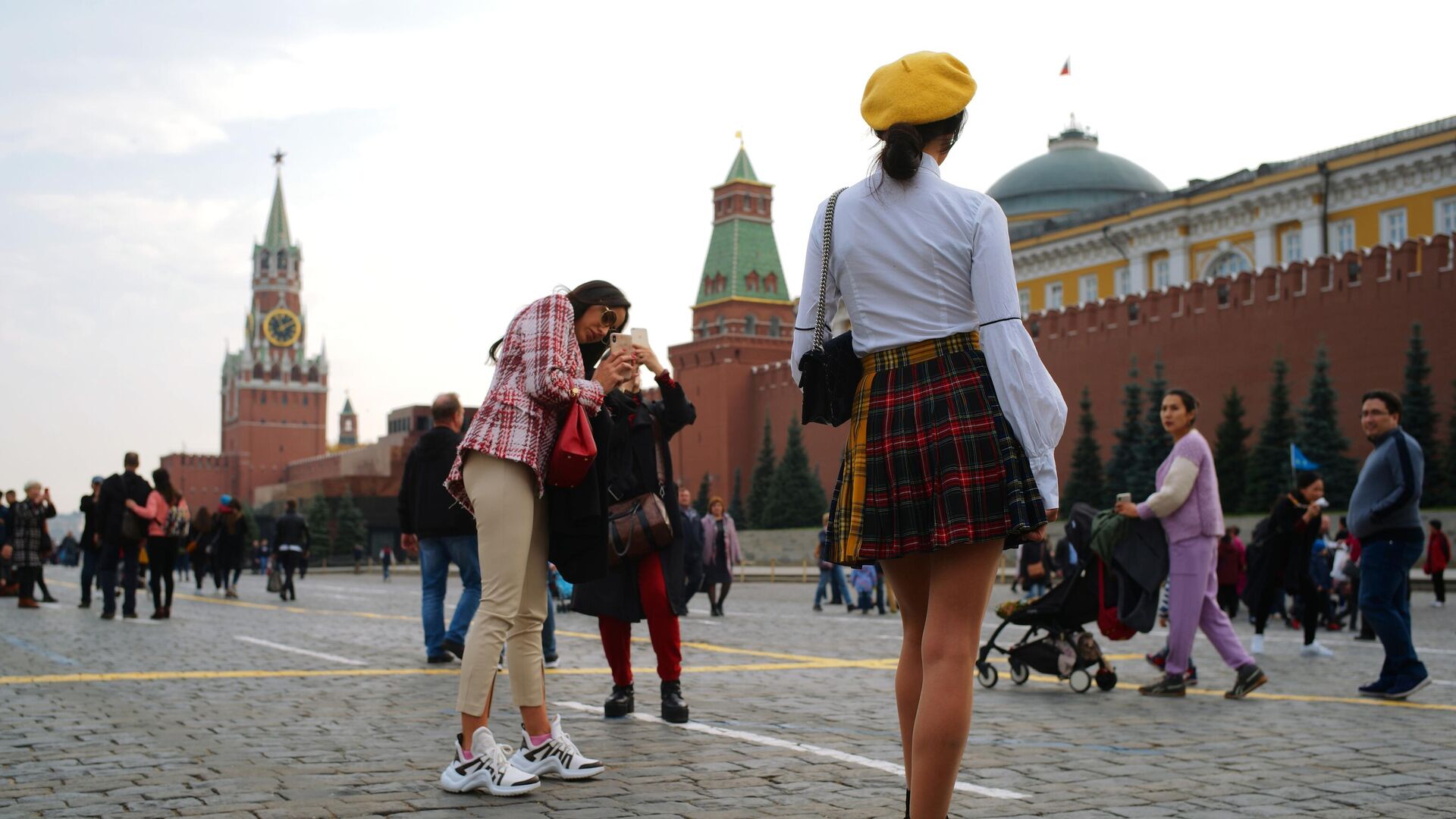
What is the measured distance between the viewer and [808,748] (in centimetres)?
487

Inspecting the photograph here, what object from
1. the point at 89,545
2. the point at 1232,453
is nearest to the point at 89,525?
the point at 89,545

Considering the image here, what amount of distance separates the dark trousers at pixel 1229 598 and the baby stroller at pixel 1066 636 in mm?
9286

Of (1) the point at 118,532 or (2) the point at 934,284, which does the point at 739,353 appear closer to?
(1) the point at 118,532

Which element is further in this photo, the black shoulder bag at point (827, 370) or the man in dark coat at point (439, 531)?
the man in dark coat at point (439, 531)

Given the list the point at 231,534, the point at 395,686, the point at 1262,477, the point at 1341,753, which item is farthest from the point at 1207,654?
the point at 1262,477

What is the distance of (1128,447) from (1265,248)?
12665 mm

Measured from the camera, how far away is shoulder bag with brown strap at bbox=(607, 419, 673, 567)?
569 cm

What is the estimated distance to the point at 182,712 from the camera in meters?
5.77

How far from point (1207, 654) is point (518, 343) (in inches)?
263

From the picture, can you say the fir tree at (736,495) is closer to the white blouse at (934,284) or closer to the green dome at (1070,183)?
the green dome at (1070,183)

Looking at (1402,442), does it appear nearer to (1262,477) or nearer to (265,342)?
(1262,477)

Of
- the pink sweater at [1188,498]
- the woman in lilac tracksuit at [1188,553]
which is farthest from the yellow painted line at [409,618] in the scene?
the pink sweater at [1188,498]

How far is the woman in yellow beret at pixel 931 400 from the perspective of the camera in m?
2.87

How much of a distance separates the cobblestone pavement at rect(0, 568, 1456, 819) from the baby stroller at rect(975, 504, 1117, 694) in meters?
0.11
